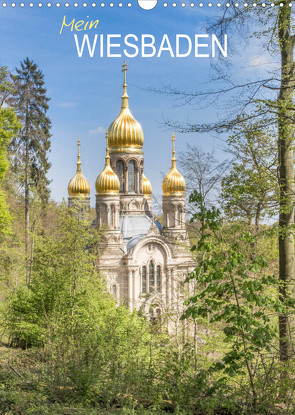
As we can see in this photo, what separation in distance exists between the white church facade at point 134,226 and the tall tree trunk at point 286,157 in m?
17.1

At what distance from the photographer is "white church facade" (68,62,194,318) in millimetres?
29734

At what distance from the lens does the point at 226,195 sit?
9617mm

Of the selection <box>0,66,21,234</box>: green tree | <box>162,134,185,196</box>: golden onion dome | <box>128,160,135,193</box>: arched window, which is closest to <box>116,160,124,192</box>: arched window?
<box>128,160,135,193</box>: arched window

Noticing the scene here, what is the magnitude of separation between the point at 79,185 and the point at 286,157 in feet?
94.2

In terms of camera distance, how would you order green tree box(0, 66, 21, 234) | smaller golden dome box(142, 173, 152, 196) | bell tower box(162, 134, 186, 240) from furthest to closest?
smaller golden dome box(142, 173, 152, 196), bell tower box(162, 134, 186, 240), green tree box(0, 66, 21, 234)

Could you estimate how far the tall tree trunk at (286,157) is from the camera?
8492 mm

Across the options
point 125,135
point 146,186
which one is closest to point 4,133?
point 125,135

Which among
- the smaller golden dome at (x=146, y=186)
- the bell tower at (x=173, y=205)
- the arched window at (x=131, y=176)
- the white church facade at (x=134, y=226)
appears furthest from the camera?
the smaller golden dome at (x=146, y=186)

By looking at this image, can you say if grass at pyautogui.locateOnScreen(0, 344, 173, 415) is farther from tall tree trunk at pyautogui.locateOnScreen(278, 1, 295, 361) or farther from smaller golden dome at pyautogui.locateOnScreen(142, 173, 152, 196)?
smaller golden dome at pyautogui.locateOnScreen(142, 173, 152, 196)

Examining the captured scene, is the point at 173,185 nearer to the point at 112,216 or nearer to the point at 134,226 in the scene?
the point at 134,226

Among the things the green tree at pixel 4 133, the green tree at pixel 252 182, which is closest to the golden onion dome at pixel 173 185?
the green tree at pixel 4 133

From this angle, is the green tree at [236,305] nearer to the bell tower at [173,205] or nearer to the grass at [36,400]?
the grass at [36,400]

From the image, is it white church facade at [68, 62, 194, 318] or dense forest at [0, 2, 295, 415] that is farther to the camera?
white church facade at [68, 62, 194, 318]

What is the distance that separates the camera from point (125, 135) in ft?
114
